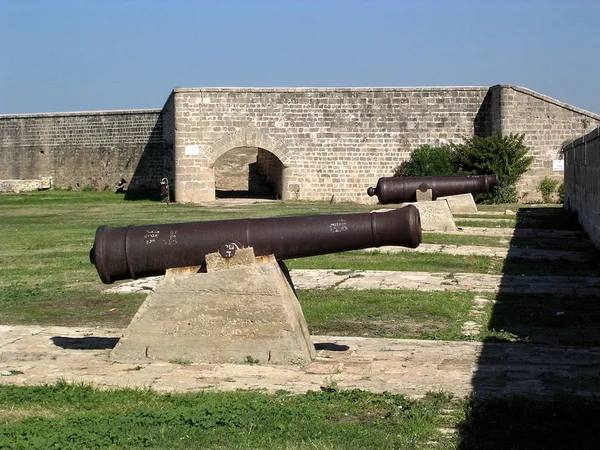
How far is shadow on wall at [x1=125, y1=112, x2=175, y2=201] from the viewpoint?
3328cm

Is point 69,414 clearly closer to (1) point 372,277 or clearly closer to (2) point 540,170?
(1) point 372,277

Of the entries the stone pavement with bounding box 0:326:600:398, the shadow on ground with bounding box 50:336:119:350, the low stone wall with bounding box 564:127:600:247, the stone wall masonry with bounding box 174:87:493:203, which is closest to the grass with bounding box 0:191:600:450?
the stone pavement with bounding box 0:326:600:398

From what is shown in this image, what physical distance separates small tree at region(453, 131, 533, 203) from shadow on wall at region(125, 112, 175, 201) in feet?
35.2

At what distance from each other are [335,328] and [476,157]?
1999 cm

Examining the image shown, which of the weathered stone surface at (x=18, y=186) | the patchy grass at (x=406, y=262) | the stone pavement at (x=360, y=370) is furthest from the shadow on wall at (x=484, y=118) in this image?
the stone pavement at (x=360, y=370)

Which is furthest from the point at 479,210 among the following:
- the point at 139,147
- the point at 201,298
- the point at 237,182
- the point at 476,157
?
the point at 201,298

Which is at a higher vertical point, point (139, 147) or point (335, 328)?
point (139, 147)

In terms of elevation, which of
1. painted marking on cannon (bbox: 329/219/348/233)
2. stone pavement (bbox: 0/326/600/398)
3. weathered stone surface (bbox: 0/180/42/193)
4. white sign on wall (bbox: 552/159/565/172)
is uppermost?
white sign on wall (bbox: 552/159/565/172)

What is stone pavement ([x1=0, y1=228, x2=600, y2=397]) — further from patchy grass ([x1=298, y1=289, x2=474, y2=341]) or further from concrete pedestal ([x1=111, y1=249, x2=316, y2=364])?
Result: patchy grass ([x1=298, y1=289, x2=474, y2=341])

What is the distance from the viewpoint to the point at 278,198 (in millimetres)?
29766

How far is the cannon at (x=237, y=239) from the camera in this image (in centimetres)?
624

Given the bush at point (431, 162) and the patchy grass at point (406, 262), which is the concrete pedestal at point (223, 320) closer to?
the patchy grass at point (406, 262)

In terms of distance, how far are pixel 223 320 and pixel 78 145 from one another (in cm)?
3114

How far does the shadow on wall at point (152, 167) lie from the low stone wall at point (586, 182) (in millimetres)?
15390
